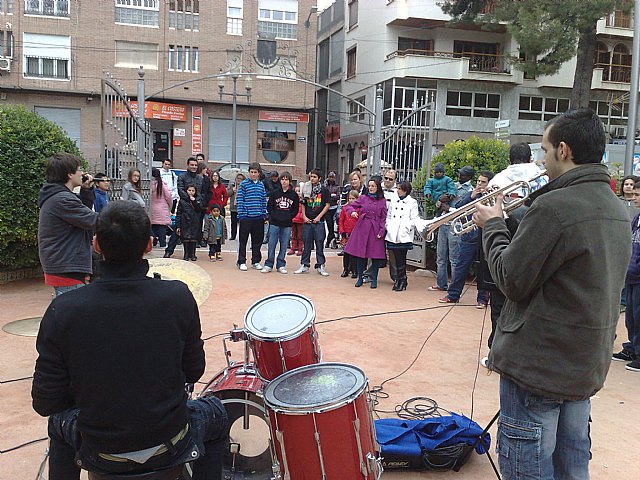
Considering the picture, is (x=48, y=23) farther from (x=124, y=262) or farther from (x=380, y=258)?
(x=124, y=262)

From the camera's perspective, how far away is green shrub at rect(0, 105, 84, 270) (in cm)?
794

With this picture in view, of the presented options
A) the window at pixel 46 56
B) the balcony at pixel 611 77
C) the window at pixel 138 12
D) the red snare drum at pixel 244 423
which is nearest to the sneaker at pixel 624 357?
the red snare drum at pixel 244 423

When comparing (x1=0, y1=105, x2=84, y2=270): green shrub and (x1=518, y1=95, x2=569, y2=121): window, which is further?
(x1=518, y1=95, x2=569, y2=121): window

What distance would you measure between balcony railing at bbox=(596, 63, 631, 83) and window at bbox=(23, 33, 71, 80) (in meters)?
25.3

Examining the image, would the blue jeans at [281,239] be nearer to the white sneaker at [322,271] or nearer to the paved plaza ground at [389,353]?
the paved plaza ground at [389,353]

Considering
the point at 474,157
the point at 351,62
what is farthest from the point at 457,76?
the point at 474,157

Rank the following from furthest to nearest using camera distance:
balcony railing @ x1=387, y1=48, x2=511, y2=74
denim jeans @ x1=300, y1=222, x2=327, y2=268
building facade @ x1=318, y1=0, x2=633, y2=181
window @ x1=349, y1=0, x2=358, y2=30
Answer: window @ x1=349, y1=0, x2=358, y2=30 < balcony railing @ x1=387, y1=48, x2=511, y2=74 < building facade @ x1=318, y1=0, x2=633, y2=181 < denim jeans @ x1=300, y1=222, x2=327, y2=268

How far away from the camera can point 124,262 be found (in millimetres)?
2441

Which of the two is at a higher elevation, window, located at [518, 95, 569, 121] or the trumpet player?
window, located at [518, 95, 569, 121]

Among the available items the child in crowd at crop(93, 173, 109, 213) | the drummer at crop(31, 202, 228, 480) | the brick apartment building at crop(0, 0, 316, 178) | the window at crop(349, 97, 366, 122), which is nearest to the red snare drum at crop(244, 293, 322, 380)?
the drummer at crop(31, 202, 228, 480)

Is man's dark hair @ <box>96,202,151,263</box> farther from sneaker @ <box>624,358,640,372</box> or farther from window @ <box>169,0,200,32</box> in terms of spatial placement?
window @ <box>169,0,200,32</box>

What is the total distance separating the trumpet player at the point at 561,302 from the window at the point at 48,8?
1125 inches

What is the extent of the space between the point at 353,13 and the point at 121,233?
3111 cm

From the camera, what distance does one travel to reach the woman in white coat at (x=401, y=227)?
9.51m
